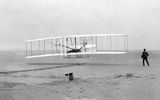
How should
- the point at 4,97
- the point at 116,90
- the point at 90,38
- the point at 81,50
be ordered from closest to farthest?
1. the point at 4,97
2. the point at 116,90
3. the point at 81,50
4. the point at 90,38

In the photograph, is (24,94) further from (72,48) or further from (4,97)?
(72,48)

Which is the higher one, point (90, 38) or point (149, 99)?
point (90, 38)

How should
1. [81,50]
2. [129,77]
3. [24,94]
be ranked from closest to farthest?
[24,94] < [129,77] < [81,50]

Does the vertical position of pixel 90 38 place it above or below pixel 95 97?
above

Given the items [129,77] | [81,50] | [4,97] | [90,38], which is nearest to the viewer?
[4,97]

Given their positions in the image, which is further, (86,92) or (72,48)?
(72,48)

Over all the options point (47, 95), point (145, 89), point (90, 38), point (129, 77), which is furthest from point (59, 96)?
point (90, 38)

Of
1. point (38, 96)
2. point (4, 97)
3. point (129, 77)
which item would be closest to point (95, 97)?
point (38, 96)

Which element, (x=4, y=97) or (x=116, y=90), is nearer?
(x=4, y=97)

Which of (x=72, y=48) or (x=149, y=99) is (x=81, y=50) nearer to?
(x=72, y=48)
